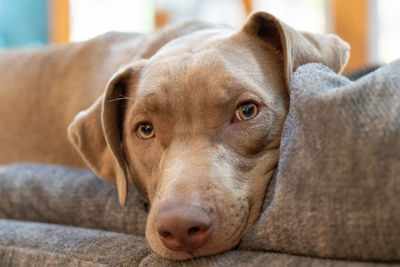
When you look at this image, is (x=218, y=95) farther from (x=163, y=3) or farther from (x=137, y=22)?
(x=137, y=22)

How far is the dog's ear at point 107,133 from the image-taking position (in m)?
2.02

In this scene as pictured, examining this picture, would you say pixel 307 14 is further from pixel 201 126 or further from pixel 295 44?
pixel 201 126

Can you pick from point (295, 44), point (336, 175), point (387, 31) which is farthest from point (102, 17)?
point (336, 175)

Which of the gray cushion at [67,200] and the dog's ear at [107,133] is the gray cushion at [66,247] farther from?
the dog's ear at [107,133]

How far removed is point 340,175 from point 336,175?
0.01 metres

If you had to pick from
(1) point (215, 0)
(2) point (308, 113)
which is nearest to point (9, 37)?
(1) point (215, 0)

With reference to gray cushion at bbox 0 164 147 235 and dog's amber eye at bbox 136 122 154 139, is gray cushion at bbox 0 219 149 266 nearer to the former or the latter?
gray cushion at bbox 0 164 147 235

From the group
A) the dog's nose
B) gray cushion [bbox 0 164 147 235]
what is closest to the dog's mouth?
the dog's nose

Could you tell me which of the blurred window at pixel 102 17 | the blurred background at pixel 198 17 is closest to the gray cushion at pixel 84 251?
the blurred background at pixel 198 17

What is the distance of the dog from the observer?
142cm

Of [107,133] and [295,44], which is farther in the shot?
[107,133]

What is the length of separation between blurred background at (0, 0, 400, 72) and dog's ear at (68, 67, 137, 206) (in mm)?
3842

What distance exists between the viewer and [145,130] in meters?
1.91

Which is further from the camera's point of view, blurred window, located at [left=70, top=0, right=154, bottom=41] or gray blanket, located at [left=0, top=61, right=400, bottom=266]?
blurred window, located at [left=70, top=0, right=154, bottom=41]
